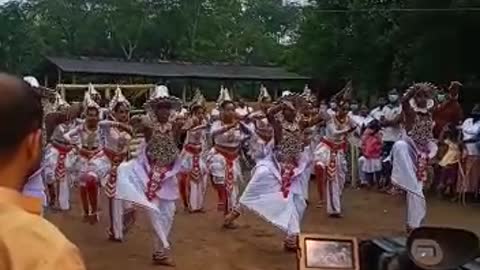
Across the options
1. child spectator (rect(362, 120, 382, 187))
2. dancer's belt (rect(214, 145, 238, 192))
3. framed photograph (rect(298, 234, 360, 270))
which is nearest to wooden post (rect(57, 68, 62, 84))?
child spectator (rect(362, 120, 382, 187))

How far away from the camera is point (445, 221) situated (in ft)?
41.3

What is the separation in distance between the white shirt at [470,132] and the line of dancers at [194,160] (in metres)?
1.95

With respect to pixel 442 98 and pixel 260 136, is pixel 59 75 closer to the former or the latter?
pixel 442 98

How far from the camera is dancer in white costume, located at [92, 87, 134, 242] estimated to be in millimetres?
10672

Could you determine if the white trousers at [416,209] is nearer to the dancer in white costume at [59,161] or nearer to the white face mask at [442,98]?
the white face mask at [442,98]

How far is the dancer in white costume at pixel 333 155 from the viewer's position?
12820 mm

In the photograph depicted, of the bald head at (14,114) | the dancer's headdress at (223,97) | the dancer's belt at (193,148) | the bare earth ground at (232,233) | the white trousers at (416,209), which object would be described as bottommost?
the bare earth ground at (232,233)

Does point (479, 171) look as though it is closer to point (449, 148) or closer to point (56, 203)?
point (449, 148)

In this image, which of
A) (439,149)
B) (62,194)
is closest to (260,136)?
(62,194)

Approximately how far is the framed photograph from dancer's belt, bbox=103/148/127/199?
568cm

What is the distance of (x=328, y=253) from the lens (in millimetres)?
5070

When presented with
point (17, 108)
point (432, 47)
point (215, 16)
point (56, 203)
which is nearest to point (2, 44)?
point (215, 16)

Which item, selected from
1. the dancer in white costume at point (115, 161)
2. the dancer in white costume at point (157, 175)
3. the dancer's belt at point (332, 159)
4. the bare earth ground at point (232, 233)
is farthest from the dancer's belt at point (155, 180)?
the dancer's belt at point (332, 159)

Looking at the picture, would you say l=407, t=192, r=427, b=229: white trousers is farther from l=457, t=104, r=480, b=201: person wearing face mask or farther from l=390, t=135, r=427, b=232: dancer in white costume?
l=457, t=104, r=480, b=201: person wearing face mask
